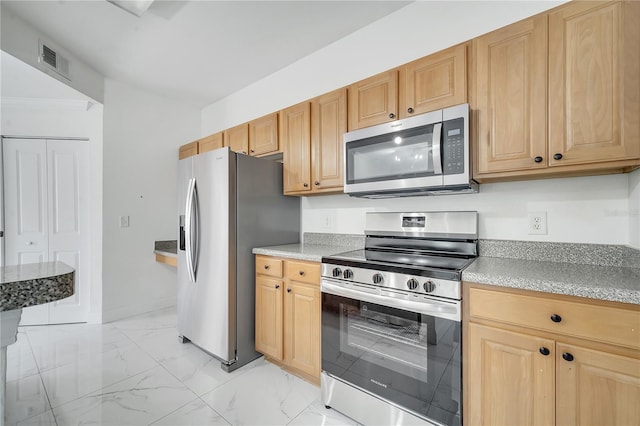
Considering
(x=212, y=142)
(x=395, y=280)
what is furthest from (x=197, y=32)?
(x=395, y=280)

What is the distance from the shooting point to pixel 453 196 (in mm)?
1893

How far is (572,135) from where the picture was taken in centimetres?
131

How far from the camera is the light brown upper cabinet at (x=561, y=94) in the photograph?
3.95 feet

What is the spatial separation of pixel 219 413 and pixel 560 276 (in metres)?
1.94

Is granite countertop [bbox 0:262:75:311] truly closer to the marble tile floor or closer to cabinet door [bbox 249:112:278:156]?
the marble tile floor

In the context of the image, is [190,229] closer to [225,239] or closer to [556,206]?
[225,239]

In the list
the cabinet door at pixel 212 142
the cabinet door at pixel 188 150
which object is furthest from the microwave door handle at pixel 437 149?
the cabinet door at pixel 188 150

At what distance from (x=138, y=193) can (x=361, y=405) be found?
10.9ft

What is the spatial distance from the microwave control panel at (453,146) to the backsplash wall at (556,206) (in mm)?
366

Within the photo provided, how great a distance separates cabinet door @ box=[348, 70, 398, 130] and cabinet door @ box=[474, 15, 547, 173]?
0.49 meters

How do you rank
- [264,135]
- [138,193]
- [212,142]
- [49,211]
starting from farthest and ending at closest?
[138,193] → [212,142] → [49,211] → [264,135]

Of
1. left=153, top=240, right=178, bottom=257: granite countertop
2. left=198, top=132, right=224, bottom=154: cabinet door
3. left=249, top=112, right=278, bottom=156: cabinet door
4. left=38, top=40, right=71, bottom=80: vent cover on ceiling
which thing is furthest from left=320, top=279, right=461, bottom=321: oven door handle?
left=38, top=40, right=71, bottom=80: vent cover on ceiling

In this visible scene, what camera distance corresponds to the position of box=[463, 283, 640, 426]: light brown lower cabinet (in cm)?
99

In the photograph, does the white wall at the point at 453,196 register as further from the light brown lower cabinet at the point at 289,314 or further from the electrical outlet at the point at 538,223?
the light brown lower cabinet at the point at 289,314
